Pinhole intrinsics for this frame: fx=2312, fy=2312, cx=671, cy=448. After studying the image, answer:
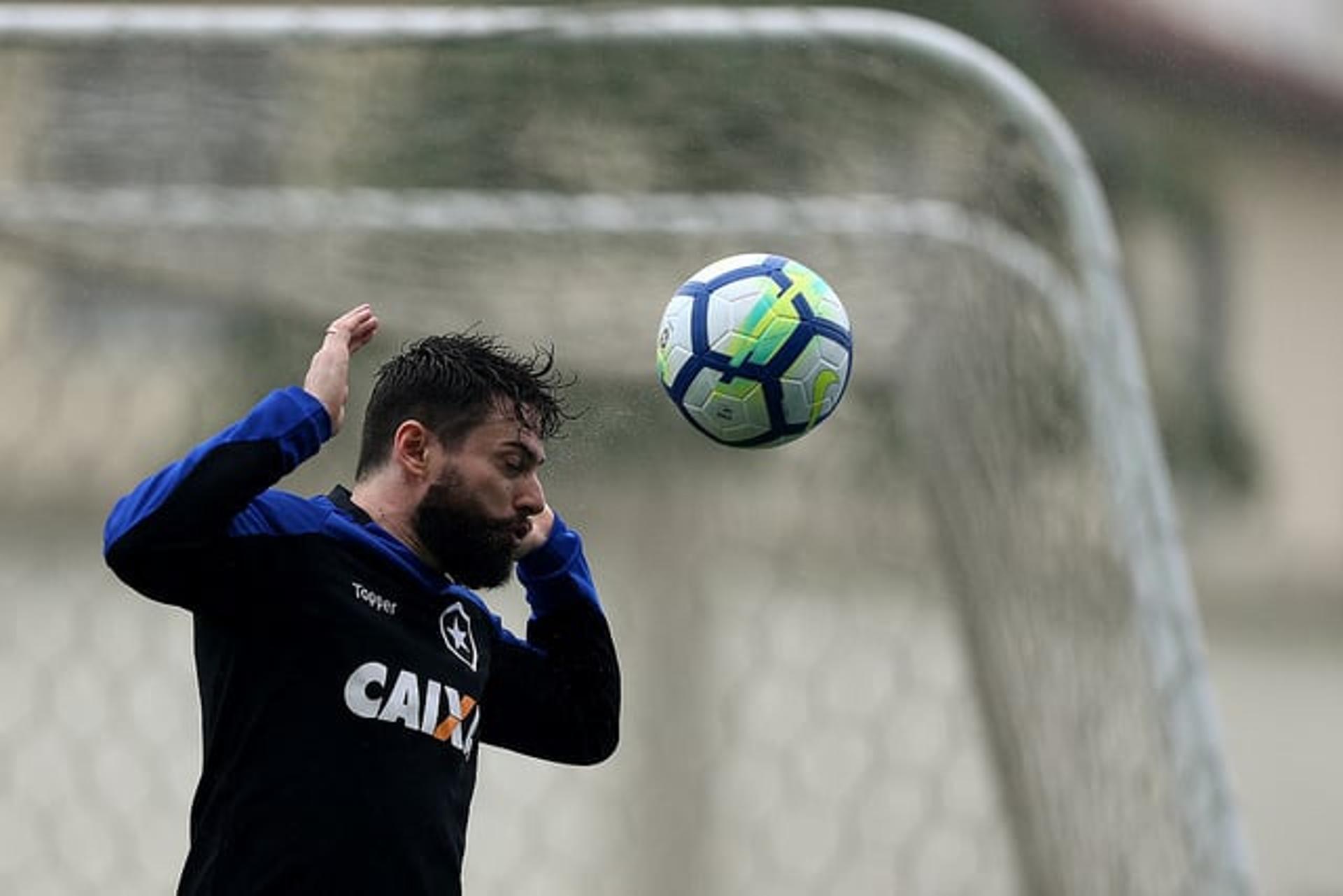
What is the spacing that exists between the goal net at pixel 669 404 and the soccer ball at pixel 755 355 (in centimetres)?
21

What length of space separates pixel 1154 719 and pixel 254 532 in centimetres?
156

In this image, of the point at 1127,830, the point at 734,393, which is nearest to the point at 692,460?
the point at 1127,830

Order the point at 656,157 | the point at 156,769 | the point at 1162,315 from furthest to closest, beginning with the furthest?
the point at 1162,315, the point at 156,769, the point at 656,157

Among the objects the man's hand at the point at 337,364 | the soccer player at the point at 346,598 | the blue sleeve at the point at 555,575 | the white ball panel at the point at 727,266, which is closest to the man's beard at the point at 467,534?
the soccer player at the point at 346,598

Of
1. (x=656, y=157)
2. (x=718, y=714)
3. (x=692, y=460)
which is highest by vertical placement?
(x=656, y=157)

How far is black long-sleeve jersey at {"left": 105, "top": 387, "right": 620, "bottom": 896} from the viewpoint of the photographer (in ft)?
7.58

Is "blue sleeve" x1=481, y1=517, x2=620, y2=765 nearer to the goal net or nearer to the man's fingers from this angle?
the goal net

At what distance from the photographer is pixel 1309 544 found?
36.7ft

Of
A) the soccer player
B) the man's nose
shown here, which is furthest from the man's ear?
the man's nose

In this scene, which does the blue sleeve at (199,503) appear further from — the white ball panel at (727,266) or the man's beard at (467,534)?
the white ball panel at (727,266)

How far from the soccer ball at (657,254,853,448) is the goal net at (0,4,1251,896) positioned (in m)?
0.21

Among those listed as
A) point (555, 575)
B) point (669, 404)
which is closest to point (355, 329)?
point (555, 575)

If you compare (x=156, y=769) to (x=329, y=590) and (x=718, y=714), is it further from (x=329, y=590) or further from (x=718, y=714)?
(x=329, y=590)

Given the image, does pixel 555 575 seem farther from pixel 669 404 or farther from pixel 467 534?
pixel 669 404
